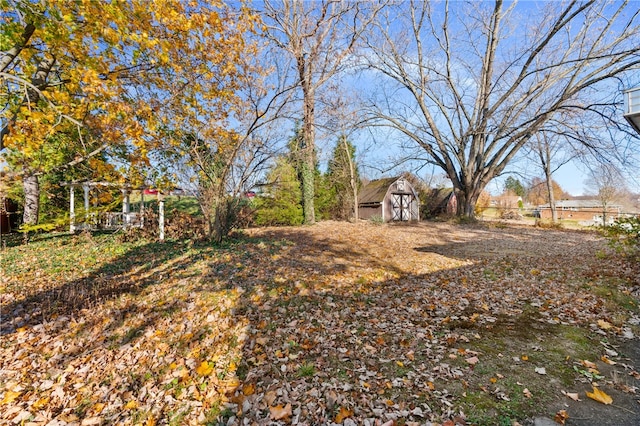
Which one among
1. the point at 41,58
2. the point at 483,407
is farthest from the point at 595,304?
the point at 41,58

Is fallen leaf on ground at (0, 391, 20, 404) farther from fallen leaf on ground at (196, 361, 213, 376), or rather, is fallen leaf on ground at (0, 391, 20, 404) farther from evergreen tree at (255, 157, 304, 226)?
evergreen tree at (255, 157, 304, 226)

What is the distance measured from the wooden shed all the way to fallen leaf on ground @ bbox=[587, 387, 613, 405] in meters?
20.3

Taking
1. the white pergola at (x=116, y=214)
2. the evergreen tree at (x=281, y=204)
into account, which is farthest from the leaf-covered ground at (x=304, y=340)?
the evergreen tree at (x=281, y=204)

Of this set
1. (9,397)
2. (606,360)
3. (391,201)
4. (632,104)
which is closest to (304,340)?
(9,397)

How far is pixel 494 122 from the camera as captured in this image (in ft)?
51.0

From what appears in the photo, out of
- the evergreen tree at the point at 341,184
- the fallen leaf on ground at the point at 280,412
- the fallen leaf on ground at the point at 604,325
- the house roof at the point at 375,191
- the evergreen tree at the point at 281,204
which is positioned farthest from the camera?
the house roof at the point at 375,191

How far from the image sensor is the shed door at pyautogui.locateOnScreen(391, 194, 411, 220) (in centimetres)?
2397

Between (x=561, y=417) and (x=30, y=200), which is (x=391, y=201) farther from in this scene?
(x=561, y=417)

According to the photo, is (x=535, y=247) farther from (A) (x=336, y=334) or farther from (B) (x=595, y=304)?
(A) (x=336, y=334)

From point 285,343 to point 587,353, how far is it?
3.42 m

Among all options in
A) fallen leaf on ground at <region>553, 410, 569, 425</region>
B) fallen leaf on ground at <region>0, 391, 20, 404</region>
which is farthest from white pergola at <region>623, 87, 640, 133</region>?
fallen leaf on ground at <region>0, 391, 20, 404</region>

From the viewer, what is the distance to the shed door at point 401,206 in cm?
2397

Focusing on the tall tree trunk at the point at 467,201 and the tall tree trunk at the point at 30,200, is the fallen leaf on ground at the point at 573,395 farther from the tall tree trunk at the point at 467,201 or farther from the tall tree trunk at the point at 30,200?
the tall tree trunk at the point at 467,201

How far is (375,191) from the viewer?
24.8 meters
